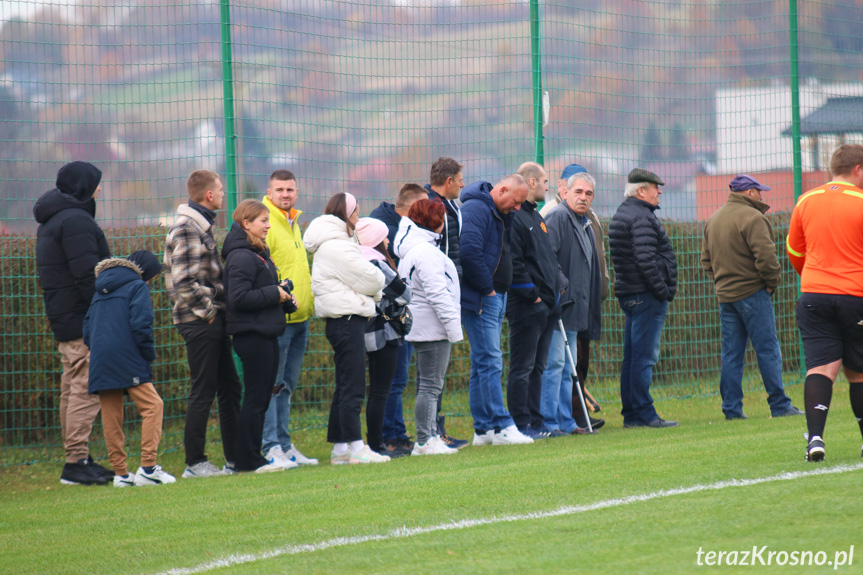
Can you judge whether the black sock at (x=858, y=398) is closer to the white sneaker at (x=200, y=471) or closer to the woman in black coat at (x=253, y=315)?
the woman in black coat at (x=253, y=315)

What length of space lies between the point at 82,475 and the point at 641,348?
4.89 meters

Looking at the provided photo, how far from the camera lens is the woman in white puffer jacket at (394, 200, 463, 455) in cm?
816

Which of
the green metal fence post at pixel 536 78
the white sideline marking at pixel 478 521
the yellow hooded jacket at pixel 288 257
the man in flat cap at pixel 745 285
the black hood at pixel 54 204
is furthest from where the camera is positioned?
the green metal fence post at pixel 536 78

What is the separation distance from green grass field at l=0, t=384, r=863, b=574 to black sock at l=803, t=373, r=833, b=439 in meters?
0.24

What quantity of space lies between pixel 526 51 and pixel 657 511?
702cm

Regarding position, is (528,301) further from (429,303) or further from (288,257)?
(288,257)

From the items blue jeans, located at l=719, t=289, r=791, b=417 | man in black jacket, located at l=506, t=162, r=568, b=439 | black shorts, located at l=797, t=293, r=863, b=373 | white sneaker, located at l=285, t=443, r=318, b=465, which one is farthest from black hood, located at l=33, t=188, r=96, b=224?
blue jeans, located at l=719, t=289, r=791, b=417

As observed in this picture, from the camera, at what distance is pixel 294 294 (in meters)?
8.30

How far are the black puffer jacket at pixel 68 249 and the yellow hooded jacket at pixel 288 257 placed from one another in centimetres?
131

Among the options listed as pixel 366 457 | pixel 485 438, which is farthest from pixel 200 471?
pixel 485 438

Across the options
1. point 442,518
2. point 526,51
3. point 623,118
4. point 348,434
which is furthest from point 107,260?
point 623,118

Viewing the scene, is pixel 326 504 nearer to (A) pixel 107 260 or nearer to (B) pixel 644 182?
(A) pixel 107 260

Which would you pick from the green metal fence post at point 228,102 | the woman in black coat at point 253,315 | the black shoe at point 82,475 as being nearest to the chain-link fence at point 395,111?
the green metal fence post at point 228,102

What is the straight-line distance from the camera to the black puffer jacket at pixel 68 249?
26.1 ft
